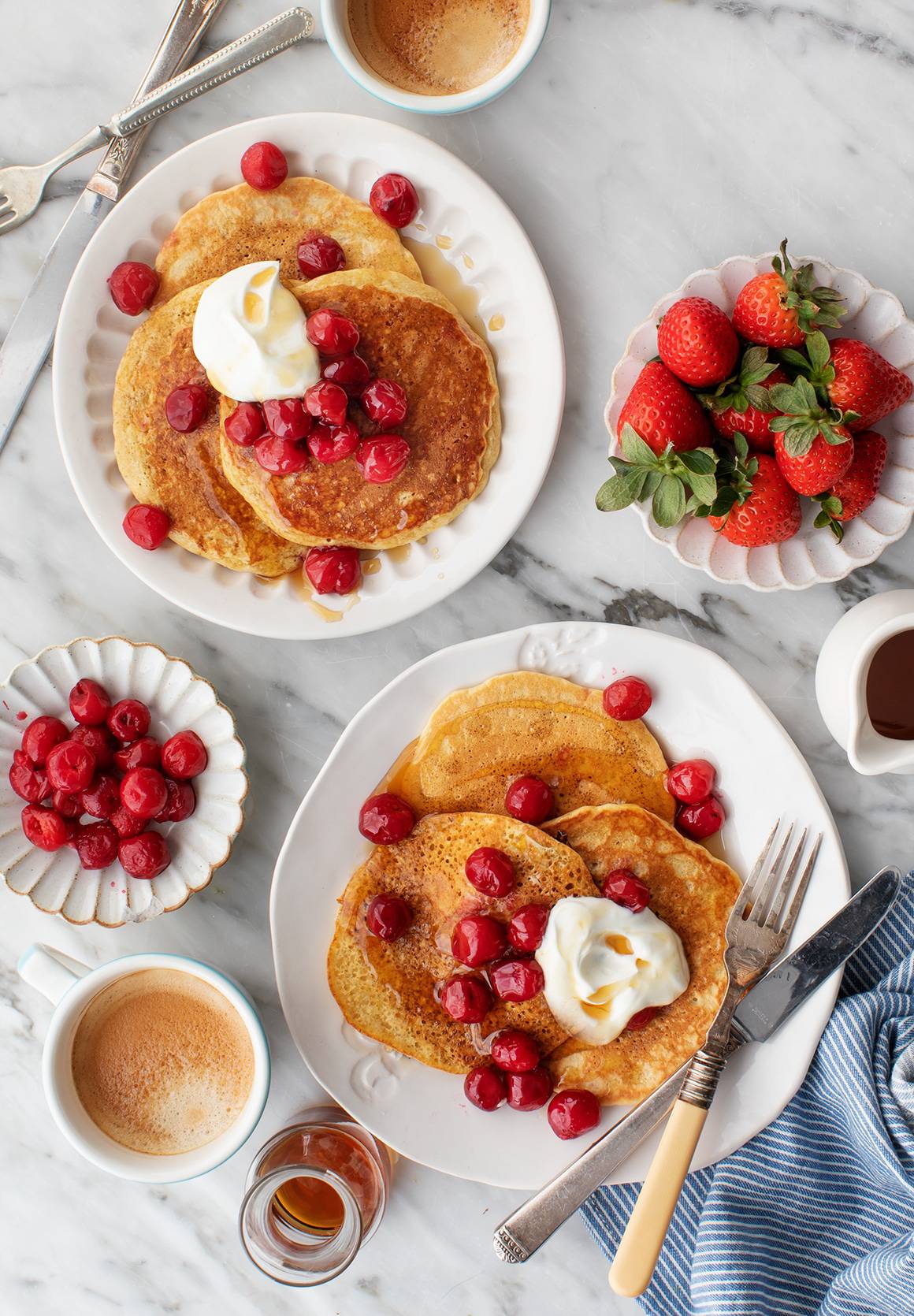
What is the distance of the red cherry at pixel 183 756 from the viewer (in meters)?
1.69


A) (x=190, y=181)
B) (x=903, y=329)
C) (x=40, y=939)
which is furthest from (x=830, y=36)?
(x=40, y=939)

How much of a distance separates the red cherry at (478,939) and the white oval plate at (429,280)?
0.52 metres

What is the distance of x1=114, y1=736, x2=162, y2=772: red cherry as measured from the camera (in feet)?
5.56

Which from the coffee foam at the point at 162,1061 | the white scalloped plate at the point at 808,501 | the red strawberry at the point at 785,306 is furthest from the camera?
the coffee foam at the point at 162,1061

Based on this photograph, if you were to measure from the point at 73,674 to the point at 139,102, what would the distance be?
3.19 feet

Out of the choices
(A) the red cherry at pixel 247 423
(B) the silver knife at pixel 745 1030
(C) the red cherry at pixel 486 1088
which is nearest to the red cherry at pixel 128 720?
(A) the red cherry at pixel 247 423

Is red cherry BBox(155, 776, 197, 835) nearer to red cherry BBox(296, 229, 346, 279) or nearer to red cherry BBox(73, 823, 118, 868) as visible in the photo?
red cherry BBox(73, 823, 118, 868)

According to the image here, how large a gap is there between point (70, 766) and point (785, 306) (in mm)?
1341

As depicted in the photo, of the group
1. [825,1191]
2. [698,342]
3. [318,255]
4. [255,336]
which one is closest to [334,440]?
[255,336]

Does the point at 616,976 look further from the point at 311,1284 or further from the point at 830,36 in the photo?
the point at 830,36

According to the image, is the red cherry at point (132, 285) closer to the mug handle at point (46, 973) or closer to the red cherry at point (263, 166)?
the red cherry at point (263, 166)

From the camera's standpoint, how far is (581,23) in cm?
167

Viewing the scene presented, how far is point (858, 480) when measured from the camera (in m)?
1.54

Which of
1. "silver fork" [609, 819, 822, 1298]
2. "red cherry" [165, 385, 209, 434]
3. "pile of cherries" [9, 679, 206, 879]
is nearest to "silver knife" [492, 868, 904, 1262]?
"silver fork" [609, 819, 822, 1298]
